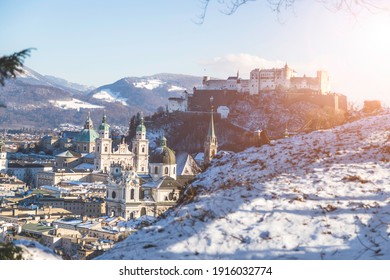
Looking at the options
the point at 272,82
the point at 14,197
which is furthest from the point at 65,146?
the point at 14,197

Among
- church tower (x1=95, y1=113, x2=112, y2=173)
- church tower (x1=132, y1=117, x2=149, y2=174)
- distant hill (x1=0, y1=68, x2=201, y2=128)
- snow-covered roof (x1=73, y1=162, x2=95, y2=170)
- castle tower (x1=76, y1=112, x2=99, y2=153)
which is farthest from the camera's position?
distant hill (x1=0, y1=68, x2=201, y2=128)

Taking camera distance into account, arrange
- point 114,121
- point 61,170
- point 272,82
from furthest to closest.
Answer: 1. point 114,121
2. point 272,82
3. point 61,170

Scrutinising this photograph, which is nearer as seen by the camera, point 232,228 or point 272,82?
point 232,228

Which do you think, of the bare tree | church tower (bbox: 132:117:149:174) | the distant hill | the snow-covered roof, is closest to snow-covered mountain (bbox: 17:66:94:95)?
the bare tree

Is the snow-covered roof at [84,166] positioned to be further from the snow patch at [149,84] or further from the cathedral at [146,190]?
the snow patch at [149,84]

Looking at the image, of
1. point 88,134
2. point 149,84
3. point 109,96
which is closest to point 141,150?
point 88,134

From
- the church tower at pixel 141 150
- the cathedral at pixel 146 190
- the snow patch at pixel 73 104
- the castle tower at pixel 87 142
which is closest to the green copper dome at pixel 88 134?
the castle tower at pixel 87 142

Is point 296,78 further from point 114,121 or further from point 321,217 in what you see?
point 114,121

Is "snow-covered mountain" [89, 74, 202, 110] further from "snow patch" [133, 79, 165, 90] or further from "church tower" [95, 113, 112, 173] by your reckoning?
"church tower" [95, 113, 112, 173]
